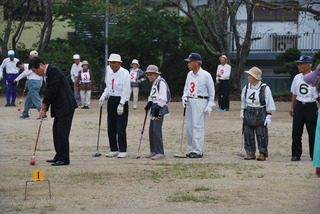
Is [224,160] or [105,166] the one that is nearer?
[105,166]

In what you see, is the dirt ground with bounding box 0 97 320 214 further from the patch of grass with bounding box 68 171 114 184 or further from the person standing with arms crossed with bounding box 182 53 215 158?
the person standing with arms crossed with bounding box 182 53 215 158

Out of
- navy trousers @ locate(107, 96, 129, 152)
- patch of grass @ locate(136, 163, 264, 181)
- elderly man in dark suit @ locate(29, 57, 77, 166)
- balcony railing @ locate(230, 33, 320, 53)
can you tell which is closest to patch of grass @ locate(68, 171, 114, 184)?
patch of grass @ locate(136, 163, 264, 181)

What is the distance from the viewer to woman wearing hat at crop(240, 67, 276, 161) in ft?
40.9

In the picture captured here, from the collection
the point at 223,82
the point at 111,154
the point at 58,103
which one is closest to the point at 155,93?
the point at 111,154

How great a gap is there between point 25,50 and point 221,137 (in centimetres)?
2224

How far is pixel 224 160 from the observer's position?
41.4ft

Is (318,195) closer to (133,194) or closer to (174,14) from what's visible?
(133,194)

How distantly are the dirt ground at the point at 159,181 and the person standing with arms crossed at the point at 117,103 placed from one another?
0.36 metres

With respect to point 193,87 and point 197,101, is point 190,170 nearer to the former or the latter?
point 197,101

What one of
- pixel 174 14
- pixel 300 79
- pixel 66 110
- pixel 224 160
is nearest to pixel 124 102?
pixel 66 110

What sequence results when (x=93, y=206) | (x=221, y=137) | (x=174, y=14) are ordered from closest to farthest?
(x=93, y=206) → (x=221, y=137) → (x=174, y=14)

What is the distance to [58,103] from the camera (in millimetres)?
11945

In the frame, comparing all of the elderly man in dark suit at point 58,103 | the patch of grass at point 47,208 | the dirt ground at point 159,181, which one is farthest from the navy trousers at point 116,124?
the patch of grass at point 47,208

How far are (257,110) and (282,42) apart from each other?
87.3ft
